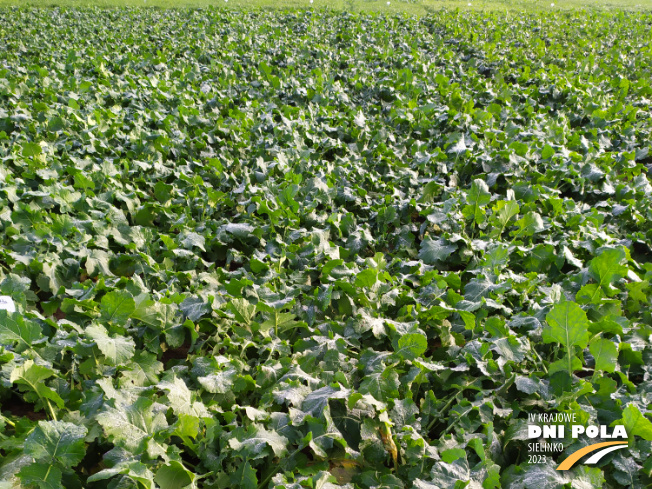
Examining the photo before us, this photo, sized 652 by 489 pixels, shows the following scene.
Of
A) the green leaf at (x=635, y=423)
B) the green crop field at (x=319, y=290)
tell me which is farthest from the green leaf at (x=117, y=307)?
the green leaf at (x=635, y=423)

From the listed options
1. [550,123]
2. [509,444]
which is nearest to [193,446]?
[509,444]

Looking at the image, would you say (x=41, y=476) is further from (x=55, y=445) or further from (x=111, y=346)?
(x=111, y=346)

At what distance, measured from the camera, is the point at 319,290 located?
10.5ft

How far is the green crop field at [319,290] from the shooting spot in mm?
2178

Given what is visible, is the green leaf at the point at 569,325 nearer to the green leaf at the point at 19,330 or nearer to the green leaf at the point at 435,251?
the green leaf at the point at 435,251

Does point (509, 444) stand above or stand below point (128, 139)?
below

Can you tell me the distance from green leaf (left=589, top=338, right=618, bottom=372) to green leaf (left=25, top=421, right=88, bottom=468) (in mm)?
2511

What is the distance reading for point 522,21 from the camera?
1614cm

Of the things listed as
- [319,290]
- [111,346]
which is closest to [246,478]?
[111,346]

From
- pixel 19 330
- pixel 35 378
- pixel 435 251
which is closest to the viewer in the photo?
pixel 35 378

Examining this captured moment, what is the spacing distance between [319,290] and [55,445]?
1.74m

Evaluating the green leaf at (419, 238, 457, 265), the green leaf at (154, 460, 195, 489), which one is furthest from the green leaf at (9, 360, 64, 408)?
the green leaf at (419, 238, 457, 265)

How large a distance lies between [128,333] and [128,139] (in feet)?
11.8

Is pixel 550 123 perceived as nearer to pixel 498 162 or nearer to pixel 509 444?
pixel 498 162
